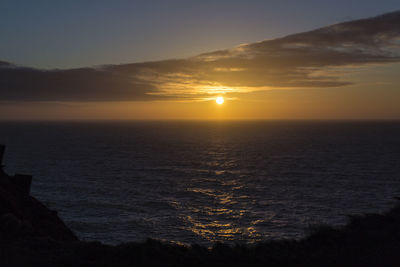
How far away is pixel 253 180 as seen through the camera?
58219 mm

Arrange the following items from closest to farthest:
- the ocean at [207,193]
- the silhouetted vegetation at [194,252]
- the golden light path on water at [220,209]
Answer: the silhouetted vegetation at [194,252] < the golden light path on water at [220,209] < the ocean at [207,193]

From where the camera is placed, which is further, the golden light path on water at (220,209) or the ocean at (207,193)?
the ocean at (207,193)

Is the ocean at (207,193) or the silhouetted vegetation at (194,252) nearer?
the silhouetted vegetation at (194,252)

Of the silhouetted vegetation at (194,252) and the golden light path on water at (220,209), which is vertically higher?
the silhouetted vegetation at (194,252)

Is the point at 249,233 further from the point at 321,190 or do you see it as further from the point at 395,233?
the point at 321,190

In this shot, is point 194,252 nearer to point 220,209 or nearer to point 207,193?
point 220,209

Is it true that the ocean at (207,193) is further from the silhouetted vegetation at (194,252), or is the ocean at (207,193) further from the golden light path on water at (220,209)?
the silhouetted vegetation at (194,252)

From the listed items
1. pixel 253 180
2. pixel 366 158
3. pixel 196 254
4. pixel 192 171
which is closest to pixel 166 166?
pixel 192 171

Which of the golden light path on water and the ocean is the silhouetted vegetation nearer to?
the ocean

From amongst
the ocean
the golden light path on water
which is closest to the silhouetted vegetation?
the ocean

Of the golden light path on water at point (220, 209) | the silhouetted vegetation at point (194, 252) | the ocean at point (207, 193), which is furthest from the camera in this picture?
the ocean at point (207, 193)

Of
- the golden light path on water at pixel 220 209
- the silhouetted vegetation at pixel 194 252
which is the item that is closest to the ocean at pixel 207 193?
the golden light path on water at pixel 220 209

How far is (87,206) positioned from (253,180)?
2819cm

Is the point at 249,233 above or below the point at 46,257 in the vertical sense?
below
